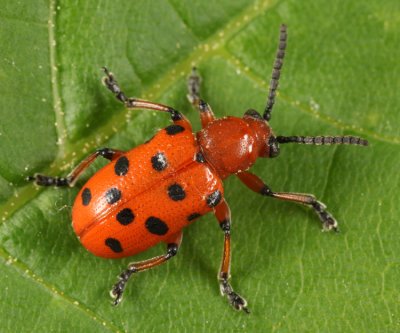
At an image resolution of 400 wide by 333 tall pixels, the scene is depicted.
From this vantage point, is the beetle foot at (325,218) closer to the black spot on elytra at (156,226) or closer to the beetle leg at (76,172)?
the black spot on elytra at (156,226)

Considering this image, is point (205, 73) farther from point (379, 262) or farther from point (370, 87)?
point (379, 262)

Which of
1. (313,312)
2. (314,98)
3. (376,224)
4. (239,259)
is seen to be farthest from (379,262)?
(314,98)

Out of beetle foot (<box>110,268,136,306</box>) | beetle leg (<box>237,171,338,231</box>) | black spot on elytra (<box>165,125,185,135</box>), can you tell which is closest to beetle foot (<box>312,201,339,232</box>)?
beetle leg (<box>237,171,338,231</box>)

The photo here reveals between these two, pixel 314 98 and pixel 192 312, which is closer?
pixel 192 312

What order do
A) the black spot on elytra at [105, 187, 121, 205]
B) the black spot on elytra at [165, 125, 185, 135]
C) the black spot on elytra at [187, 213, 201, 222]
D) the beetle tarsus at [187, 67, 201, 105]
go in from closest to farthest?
1. the black spot on elytra at [105, 187, 121, 205]
2. the black spot on elytra at [187, 213, 201, 222]
3. the black spot on elytra at [165, 125, 185, 135]
4. the beetle tarsus at [187, 67, 201, 105]

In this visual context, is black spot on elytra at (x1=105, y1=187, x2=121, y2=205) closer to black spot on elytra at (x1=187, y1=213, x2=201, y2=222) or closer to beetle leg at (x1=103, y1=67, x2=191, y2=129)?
black spot on elytra at (x1=187, y1=213, x2=201, y2=222)

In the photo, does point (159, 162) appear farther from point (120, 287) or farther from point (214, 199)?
point (120, 287)

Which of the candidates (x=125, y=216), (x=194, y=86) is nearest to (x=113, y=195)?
(x=125, y=216)
